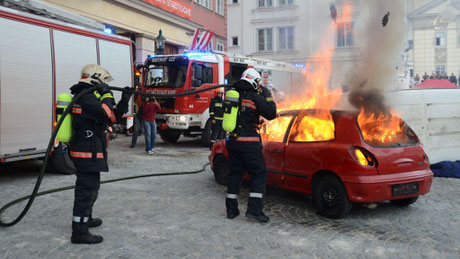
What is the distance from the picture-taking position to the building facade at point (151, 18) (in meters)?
16.1

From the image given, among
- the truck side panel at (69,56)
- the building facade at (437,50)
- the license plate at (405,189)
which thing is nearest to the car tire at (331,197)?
the license plate at (405,189)

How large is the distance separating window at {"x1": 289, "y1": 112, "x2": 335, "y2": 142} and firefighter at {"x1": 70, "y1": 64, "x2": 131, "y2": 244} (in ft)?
8.49

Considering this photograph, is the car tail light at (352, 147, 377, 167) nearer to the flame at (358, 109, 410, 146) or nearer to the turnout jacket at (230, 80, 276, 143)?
the flame at (358, 109, 410, 146)

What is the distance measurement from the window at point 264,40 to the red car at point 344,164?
5.52 m

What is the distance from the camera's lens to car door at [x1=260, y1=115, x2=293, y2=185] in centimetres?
578

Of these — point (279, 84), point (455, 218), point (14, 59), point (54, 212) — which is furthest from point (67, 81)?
point (279, 84)

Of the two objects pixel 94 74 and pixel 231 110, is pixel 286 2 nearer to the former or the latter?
pixel 231 110

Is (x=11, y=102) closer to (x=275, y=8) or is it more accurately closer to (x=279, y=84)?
(x=275, y=8)

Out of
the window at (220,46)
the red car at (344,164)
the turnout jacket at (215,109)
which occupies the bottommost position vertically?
the red car at (344,164)

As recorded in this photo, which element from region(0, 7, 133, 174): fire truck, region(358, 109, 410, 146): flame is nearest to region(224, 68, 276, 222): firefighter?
region(358, 109, 410, 146): flame

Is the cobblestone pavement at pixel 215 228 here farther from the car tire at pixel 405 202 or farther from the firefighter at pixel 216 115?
the firefighter at pixel 216 115

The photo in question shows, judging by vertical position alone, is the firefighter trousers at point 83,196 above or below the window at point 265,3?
below

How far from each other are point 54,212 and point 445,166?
23.3ft

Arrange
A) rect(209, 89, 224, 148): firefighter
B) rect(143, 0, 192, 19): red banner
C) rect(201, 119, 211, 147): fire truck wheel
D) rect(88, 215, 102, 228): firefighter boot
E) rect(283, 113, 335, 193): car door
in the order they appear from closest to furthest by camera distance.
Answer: rect(88, 215, 102, 228): firefighter boot
rect(283, 113, 335, 193): car door
rect(209, 89, 224, 148): firefighter
rect(201, 119, 211, 147): fire truck wheel
rect(143, 0, 192, 19): red banner
